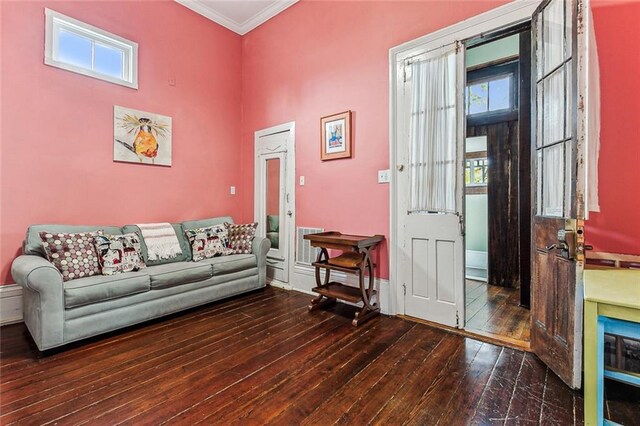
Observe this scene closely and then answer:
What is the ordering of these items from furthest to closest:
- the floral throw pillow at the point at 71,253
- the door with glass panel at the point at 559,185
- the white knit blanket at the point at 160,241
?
the white knit blanket at the point at 160,241, the floral throw pillow at the point at 71,253, the door with glass panel at the point at 559,185

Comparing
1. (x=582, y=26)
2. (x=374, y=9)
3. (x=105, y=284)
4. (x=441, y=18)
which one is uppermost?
(x=374, y=9)

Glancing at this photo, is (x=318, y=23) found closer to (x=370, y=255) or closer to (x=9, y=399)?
(x=370, y=255)

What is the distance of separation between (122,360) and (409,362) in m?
1.94

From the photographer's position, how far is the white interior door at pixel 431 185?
2484mm

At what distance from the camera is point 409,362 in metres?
1.96

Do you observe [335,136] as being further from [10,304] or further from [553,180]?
[10,304]

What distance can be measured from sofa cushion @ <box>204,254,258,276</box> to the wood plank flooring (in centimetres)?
228

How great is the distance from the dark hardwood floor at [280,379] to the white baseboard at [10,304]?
0.24 m

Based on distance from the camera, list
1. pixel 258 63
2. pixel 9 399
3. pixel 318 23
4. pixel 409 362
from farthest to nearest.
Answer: pixel 258 63, pixel 318 23, pixel 409 362, pixel 9 399

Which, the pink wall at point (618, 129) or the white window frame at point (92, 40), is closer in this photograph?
the pink wall at point (618, 129)

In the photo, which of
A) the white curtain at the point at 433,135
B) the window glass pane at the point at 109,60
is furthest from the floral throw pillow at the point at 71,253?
the white curtain at the point at 433,135

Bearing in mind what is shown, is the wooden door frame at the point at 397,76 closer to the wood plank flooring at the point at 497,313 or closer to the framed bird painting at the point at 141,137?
the wood plank flooring at the point at 497,313

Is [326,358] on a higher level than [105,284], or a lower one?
lower

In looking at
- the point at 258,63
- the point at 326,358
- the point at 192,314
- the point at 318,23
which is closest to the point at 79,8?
the point at 258,63
